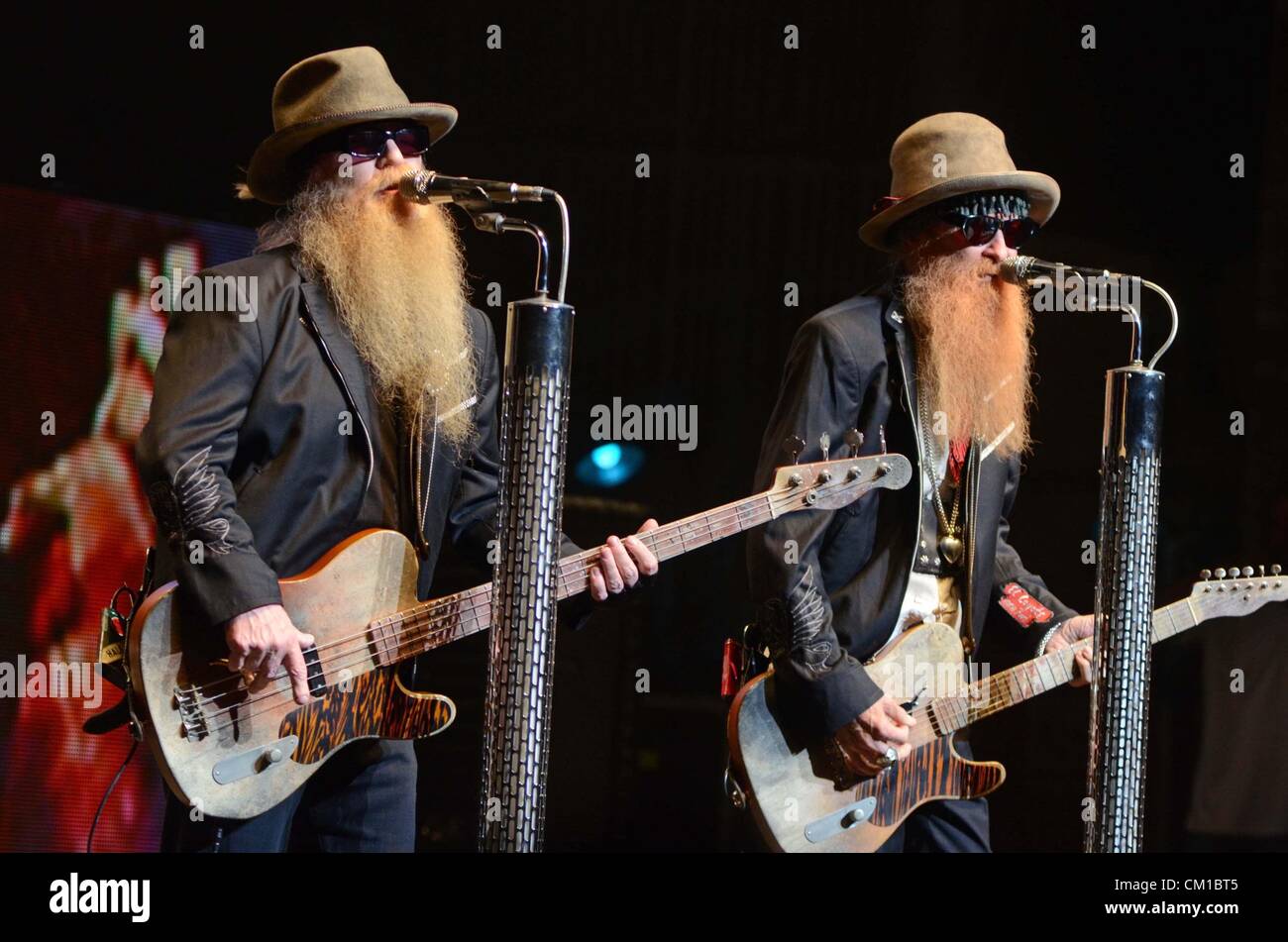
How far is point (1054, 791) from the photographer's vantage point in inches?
180

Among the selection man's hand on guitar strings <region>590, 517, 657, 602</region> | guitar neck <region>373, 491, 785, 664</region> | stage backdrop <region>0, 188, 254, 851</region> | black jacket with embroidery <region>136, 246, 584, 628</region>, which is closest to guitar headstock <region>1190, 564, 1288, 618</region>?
guitar neck <region>373, 491, 785, 664</region>

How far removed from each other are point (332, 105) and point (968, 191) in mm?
1418

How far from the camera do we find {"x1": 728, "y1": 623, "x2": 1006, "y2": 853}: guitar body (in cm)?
324

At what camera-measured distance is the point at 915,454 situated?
342 centimetres

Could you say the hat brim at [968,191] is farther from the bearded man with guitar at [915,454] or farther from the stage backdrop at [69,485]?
the stage backdrop at [69,485]

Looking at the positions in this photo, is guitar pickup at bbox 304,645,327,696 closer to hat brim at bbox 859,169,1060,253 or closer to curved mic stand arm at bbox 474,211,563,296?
curved mic stand arm at bbox 474,211,563,296

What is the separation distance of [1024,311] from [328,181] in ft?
5.52

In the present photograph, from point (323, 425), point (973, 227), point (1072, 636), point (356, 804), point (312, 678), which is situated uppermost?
point (973, 227)

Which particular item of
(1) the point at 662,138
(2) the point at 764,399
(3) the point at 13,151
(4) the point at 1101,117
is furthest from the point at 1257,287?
(3) the point at 13,151

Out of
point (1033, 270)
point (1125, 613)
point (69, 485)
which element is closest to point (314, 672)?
point (69, 485)

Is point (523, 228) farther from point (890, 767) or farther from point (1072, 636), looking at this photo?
point (1072, 636)

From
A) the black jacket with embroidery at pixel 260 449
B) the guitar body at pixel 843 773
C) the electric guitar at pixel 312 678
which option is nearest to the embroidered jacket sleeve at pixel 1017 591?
the guitar body at pixel 843 773

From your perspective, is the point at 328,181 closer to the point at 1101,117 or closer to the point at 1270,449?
the point at 1101,117

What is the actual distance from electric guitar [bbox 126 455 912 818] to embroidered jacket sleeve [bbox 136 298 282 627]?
0.30 ft
